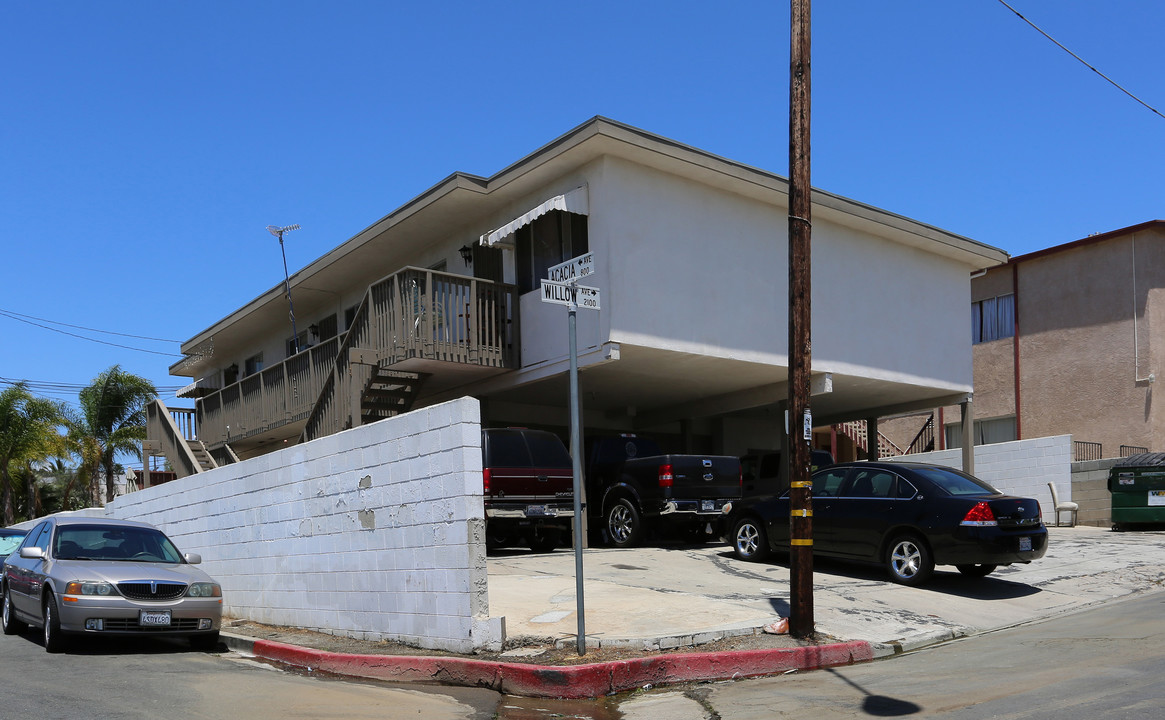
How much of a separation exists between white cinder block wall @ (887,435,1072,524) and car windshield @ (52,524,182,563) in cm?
1567

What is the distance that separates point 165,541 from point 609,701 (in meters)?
6.48

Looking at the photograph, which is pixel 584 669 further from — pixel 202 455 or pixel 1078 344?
pixel 1078 344

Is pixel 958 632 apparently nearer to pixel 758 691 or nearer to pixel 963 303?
pixel 758 691

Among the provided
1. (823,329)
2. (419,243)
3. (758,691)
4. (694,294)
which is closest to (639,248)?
(694,294)

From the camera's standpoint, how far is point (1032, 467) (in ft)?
73.5

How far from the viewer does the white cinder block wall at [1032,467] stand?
71.9 feet

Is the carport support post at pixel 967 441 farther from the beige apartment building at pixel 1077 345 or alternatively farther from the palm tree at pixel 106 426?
the palm tree at pixel 106 426

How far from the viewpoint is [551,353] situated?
55.4 ft

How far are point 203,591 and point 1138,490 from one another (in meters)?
17.2

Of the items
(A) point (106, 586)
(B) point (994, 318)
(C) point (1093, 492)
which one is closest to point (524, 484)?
(A) point (106, 586)

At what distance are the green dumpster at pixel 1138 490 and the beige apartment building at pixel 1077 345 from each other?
5512 mm

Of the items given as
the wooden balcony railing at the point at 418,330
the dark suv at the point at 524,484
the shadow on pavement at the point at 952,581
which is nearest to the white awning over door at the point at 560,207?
the wooden balcony railing at the point at 418,330

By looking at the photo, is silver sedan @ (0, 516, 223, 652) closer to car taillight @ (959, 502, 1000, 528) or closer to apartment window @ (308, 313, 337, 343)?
car taillight @ (959, 502, 1000, 528)

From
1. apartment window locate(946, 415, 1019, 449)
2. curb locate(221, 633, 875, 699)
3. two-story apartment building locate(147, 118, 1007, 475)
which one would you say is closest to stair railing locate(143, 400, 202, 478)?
two-story apartment building locate(147, 118, 1007, 475)
